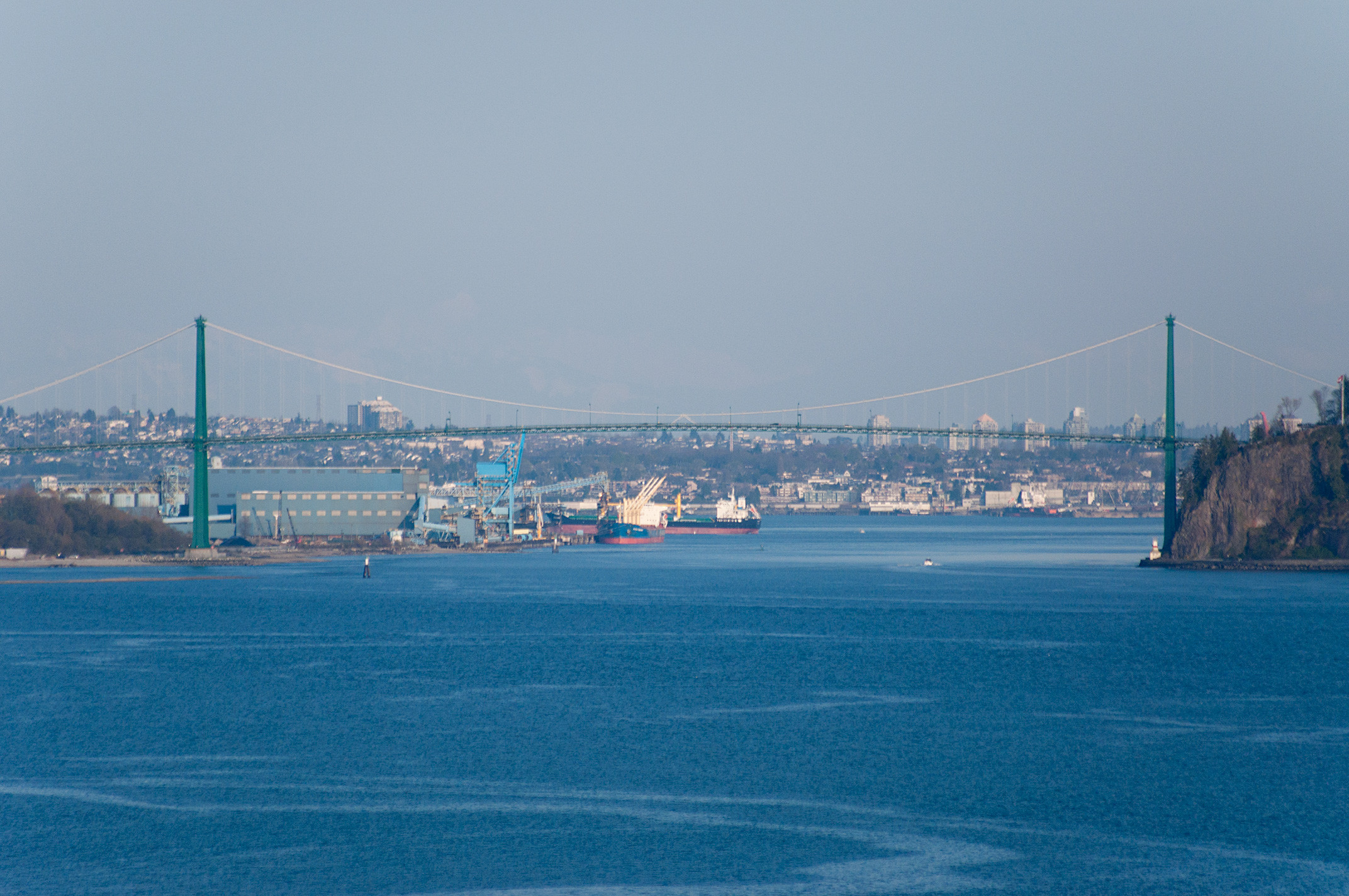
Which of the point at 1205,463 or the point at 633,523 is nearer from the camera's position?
the point at 1205,463

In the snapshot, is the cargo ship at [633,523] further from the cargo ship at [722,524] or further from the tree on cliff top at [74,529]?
the tree on cliff top at [74,529]

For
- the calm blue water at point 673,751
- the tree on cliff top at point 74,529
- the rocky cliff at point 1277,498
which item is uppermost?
the rocky cliff at point 1277,498

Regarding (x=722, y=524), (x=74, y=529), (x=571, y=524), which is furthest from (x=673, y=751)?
(x=722, y=524)

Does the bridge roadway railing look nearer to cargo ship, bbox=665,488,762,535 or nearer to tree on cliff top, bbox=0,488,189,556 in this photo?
tree on cliff top, bbox=0,488,189,556

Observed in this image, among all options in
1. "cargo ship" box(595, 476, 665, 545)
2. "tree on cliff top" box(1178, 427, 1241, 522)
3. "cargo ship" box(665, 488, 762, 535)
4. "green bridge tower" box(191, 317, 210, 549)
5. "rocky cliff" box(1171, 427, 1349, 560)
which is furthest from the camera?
"cargo ship" box(665, 488, 762, 535)

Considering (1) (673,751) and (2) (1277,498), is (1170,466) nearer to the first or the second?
(2) (1277,498)

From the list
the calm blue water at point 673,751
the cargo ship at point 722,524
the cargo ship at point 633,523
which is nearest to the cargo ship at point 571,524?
the cargo ship at point 633,523

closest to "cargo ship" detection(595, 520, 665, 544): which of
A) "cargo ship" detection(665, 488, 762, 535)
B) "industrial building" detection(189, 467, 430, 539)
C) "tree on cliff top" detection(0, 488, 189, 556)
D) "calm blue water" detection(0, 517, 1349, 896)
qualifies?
"industrial building" detection(189, 467, 430, 539)
